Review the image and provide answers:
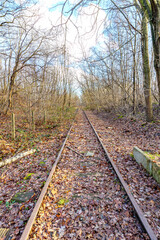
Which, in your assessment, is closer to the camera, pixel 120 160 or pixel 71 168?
pixel 71 168

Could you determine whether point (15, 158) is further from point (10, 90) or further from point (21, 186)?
point (10, 90)

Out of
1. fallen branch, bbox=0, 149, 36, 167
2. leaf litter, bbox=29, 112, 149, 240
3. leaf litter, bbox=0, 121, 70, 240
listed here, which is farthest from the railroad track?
fallen branch, bbox=0, 149, 36, 167

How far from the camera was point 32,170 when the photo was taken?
5.27 meters

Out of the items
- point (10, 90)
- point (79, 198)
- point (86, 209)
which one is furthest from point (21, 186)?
point (10, 90)

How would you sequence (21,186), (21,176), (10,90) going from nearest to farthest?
(21,186) → (21,176) → (10,90)

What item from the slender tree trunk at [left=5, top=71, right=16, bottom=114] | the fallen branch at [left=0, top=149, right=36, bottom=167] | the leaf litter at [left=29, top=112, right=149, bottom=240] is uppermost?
the slender tree trunk at [left=5, top=71, right=16, bottom=114]

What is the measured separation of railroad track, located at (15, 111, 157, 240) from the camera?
263 cm

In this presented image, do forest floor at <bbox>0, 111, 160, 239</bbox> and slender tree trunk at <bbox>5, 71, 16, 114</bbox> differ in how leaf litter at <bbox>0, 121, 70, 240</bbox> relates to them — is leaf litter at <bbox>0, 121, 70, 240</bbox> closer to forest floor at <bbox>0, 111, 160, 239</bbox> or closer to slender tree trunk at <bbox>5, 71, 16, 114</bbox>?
forest floor at <bbox>0, 111, 160, 239</bbox>

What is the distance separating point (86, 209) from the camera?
3223 mm

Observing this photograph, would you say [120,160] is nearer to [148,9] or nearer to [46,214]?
[46,214]

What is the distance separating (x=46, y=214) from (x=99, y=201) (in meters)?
1.17

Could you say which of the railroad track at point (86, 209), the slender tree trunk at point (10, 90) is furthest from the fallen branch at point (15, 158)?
the slender tree trunk at point (10, 90)

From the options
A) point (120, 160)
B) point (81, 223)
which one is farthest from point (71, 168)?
point (81, 223)

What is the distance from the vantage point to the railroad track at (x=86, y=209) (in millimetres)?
2631
